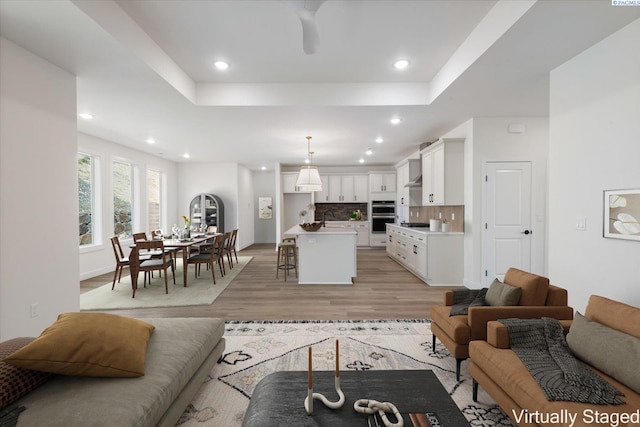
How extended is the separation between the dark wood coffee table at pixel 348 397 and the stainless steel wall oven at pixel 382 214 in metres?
7.54

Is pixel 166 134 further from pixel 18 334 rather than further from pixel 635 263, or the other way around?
pixel 635 263

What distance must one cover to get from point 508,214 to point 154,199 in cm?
829

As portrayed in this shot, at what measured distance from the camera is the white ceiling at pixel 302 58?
90.4 inches

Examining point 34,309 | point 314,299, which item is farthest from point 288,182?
point 34,309

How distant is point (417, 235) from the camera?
548 cm

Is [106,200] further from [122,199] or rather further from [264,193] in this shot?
[264,193]

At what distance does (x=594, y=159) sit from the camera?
2.62 meters

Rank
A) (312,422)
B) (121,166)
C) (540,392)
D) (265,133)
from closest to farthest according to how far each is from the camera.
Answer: (312,422)
(540,392)
(265,133)
(121,166)

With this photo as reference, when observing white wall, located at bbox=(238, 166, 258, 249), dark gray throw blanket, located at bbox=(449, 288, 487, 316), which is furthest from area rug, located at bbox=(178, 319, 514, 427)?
white wall, located at bbox=(238, 166, 258, 249)

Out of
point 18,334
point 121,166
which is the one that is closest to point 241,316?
point 18,334

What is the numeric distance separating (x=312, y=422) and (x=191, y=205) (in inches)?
330

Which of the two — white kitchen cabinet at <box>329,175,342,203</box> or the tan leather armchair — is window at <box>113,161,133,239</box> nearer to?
white kitchen cabinet at <box>329,175,342,203</box>

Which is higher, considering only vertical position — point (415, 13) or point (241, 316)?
point (415, 13)


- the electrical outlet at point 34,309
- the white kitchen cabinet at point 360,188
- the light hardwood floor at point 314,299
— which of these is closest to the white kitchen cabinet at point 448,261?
the light hardwood floor at point 314,299
